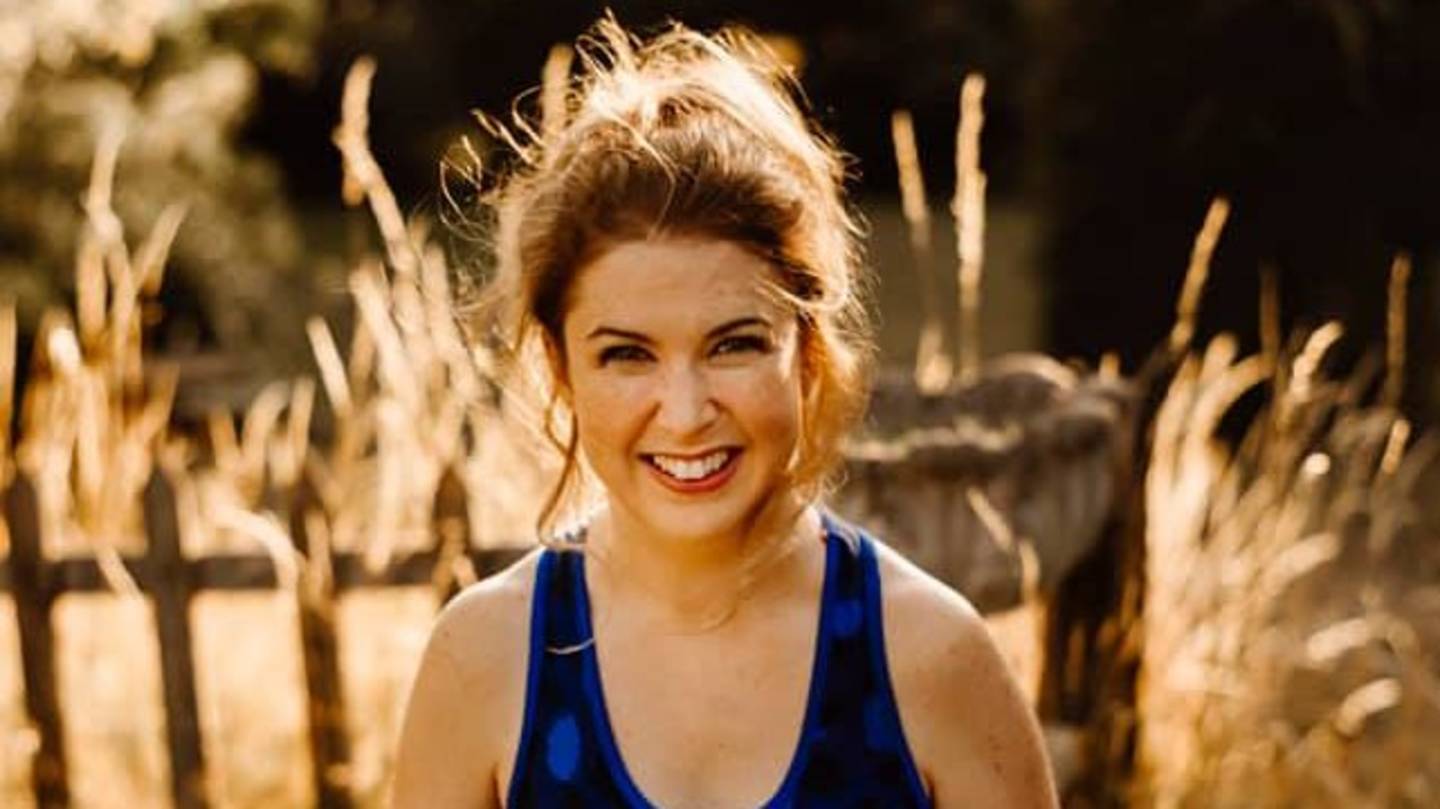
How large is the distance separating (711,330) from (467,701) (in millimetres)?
412

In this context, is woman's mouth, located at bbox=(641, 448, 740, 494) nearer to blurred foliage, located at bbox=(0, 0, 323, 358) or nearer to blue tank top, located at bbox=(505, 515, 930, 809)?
blue tank top, located at bbox=(505, 515, 930, 809)

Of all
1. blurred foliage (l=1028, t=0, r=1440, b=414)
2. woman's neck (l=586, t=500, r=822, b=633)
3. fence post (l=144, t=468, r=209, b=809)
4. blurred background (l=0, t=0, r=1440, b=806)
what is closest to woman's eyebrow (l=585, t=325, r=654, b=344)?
woman's neck (l=586, t=500, r=822, b=633)

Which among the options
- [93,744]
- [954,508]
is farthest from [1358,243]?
[93,744]

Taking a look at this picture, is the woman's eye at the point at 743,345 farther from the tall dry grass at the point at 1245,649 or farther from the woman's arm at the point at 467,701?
the tall dry grass at the point at 1245,649

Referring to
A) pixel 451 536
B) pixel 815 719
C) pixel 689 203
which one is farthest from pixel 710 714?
pixel 451 536

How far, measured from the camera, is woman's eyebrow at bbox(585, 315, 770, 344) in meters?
1.77

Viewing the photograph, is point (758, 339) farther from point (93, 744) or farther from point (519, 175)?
point (93, 744)

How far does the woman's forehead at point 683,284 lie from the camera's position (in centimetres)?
177

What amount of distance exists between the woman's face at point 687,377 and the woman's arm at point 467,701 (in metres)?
0.20

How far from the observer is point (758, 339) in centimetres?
179

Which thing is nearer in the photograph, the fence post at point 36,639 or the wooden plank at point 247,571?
the wooden plank at point 247,571

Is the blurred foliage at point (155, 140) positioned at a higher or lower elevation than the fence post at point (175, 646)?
higher

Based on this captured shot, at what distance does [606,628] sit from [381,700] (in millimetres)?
1948

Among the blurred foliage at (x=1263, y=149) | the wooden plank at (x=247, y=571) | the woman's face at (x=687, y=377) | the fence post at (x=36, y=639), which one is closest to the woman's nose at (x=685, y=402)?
the woman's face at (x=687, y=377)
